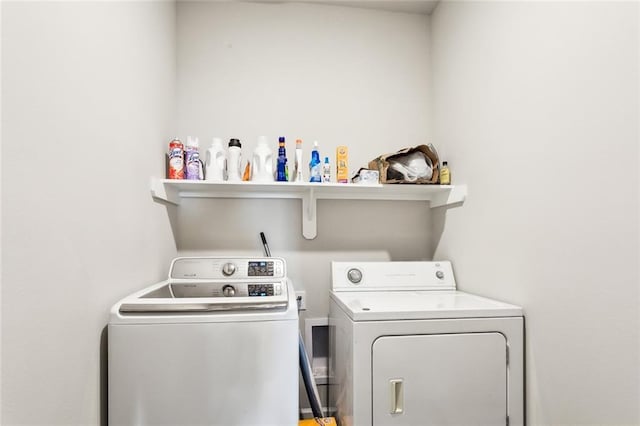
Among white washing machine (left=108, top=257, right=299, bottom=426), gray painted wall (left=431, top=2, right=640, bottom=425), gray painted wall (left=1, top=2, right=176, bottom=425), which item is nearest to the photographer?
gray painted wall (left=1, top=2, right=176, bottom=425)

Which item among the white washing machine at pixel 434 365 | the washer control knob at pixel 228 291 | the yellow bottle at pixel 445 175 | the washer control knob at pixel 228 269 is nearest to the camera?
the white washing machine at pixel 434 365

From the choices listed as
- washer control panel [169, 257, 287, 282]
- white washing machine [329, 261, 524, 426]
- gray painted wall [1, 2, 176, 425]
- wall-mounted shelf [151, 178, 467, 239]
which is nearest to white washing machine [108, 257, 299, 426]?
gray painted wall [1, 2, 176, 425]

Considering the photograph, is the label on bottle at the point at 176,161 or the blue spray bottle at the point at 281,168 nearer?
the label on bottle at the point at 176,161

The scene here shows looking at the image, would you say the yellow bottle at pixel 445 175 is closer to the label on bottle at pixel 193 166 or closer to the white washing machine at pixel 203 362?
the white washing machine at pixel 203 362

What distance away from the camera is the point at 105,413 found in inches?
42.0

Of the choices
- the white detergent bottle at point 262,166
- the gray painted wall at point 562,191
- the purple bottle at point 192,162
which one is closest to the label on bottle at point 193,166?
the purple bottle at point 192,162

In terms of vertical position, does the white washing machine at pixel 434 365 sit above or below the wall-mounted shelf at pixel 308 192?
below

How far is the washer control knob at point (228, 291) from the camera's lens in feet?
4.61

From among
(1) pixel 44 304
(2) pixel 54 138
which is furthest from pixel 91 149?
(1) pixel 44 304

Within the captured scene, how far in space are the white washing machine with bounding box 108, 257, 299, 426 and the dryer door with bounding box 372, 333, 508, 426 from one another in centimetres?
36

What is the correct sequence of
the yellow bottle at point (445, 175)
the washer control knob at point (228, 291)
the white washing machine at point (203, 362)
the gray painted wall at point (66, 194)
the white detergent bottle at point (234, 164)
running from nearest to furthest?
the gray painted wall at point (66, 194) < the white washing machine at point (203, 362) < the washer control knob at point (228, 291) < the white detergent bottle at point (234, 164) < the yellow bottle at point (445, 175)

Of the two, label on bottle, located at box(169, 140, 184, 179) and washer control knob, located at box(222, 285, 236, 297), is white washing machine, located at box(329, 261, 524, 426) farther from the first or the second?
label on bottle, located at box(169, 140, 184, 179)

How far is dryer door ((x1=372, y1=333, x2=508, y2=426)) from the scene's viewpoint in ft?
3.99

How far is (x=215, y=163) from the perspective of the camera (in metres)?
1.70
